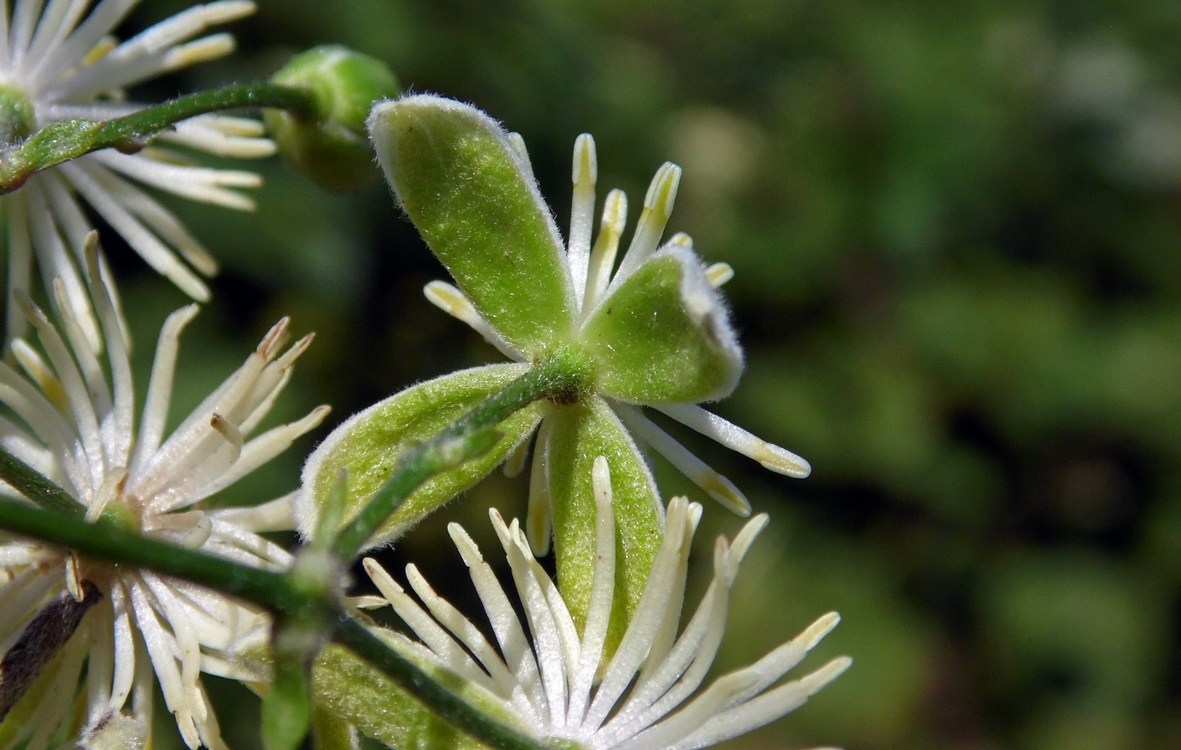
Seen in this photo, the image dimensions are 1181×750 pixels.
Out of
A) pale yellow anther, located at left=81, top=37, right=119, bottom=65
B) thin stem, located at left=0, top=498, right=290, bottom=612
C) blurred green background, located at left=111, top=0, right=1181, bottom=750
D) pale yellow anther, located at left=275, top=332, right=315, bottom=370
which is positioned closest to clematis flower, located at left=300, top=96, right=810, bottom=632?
pale yellow anther, located at left=275, top=332, right=315, bottom=370

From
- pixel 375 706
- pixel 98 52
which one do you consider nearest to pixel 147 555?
pixel 375 706

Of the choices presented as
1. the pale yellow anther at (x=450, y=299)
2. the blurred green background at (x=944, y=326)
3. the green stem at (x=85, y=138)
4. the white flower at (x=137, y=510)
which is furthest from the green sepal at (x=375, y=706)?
the blurred green background at (x=944, y=326)

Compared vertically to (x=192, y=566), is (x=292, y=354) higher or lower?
higher

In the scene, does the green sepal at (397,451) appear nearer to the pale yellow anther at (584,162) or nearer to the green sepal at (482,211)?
the green sepal at (482,211)

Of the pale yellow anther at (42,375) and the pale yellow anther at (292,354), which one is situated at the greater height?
the pale yellow anther at (292,354)

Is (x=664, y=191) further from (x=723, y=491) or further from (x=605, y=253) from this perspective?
(x=723, y=491)
